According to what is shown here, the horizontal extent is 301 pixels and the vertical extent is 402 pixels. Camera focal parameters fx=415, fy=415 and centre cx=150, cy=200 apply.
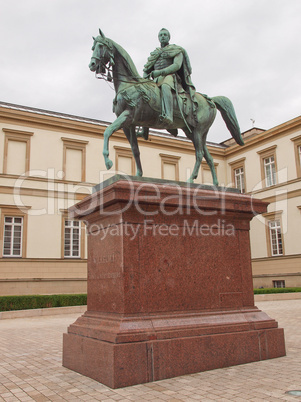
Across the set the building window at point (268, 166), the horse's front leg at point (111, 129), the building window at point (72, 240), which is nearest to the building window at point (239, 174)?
the building window at point (268, 166)

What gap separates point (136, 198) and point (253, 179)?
2681 cm

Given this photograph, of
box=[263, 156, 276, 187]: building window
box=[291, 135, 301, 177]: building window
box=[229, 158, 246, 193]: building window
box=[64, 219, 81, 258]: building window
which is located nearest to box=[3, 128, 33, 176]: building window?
box=[64, 219, 81, 258]: building window

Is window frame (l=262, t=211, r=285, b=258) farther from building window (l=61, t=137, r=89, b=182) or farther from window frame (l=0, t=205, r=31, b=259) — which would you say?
window frame (l=0, t=205, r=31, b=259)

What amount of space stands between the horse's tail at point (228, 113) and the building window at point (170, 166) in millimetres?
21884

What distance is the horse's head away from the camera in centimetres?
677

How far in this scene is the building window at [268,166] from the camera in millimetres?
29391

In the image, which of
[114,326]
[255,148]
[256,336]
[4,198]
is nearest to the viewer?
[114,326]

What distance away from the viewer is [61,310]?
16906mm

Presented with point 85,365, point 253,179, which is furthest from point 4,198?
point 85,365

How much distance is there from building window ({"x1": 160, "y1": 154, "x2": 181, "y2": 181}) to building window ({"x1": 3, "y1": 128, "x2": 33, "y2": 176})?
9.70m

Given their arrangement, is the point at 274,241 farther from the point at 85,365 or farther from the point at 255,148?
the point at 85,365

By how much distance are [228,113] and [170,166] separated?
74.1ft

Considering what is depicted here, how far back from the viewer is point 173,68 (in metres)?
7.24

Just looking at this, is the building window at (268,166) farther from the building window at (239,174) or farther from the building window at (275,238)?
the building window at (275,238)
